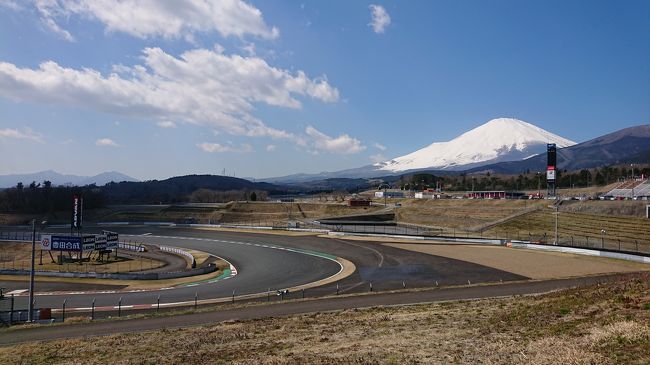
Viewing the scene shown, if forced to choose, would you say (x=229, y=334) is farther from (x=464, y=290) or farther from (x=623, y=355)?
(x=464, y=290)

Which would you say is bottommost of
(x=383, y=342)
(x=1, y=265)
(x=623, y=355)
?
(x=1, y=265)

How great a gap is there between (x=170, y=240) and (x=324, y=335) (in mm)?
67137

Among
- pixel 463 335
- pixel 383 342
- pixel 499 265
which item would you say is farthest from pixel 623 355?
pixel 499 265

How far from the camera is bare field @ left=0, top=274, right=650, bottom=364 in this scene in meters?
15.3

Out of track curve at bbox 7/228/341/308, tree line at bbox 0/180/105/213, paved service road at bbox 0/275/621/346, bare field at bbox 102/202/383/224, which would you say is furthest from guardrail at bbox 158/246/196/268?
tree line at bbox 0/180/105/213

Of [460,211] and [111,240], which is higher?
[460,211]

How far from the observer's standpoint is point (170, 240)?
269ft

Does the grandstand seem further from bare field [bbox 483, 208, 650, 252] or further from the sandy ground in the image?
the sandy ground

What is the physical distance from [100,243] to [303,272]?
29218 mm

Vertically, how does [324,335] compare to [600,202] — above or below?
below

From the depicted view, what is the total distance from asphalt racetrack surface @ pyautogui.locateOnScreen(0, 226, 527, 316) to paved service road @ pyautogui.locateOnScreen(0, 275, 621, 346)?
3921 mm

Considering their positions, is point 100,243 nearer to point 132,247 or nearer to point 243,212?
point 132,247

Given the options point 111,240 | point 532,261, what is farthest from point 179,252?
point 532,261

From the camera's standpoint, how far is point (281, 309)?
30469 mm
